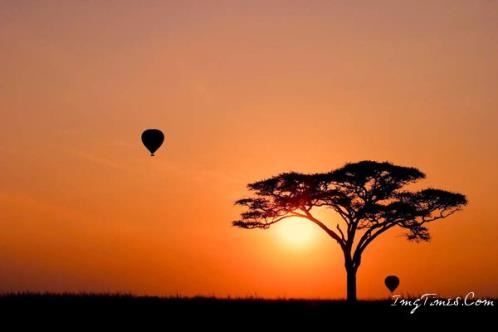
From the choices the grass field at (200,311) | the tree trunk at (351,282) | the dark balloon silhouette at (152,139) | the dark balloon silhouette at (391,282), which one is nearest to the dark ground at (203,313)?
the grass field at (200,311)

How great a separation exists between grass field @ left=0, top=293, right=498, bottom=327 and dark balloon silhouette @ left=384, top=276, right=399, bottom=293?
4205 cm

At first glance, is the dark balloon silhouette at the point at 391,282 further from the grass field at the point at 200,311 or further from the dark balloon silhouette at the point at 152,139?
the grass field at the point at 200,311

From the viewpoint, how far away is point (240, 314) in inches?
977

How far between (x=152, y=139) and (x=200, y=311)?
32023mm

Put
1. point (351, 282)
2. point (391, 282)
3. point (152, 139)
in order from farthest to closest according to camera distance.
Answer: point (391, 282) → point (152, 139) → point (351, 282)

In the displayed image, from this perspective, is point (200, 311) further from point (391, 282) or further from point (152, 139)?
point (391, 282)

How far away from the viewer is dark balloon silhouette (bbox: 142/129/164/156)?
2191 inches

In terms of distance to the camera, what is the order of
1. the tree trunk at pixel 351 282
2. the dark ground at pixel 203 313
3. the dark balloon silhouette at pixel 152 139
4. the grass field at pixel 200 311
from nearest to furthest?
the dark ground at pixel 203 313 → the grass field at pixel 200 311 → the tree trunk at pixel 351 282 → the dark balloon silhouette at pixel 152 139

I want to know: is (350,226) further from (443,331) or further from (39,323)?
(39,323)

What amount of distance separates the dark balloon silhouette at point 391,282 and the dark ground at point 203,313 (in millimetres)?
42474

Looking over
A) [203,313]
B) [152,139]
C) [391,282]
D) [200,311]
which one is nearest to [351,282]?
[152,139]

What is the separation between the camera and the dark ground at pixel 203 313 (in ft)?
74.0

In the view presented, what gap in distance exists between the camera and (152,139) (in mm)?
55812

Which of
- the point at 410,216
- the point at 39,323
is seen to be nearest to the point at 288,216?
the point at 410,216
